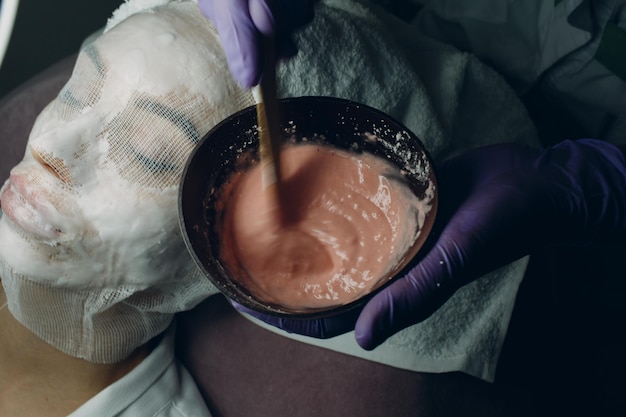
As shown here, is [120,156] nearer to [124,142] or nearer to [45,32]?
[124,142]

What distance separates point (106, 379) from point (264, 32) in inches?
24.2

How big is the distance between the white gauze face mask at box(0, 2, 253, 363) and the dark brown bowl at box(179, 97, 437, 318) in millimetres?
88

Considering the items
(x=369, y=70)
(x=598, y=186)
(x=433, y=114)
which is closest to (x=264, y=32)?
(x=369, y=70)

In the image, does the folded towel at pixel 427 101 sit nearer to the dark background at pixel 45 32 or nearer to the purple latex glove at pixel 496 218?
the purple latex glove at pixel 496 218

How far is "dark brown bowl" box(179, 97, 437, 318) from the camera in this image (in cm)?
59

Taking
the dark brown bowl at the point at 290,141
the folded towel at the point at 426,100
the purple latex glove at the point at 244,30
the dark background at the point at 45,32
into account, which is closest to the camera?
the dark brown bowl at the point at 290,141

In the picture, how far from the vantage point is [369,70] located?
874mm

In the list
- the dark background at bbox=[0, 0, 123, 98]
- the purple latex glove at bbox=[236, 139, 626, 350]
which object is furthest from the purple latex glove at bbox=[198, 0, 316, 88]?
the dark background at bbox=[0, 0, 123, 98]

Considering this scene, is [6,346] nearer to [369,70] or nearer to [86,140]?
[86,140]

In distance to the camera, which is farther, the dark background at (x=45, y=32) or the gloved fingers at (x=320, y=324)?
the dark background at (x=45, y=32)

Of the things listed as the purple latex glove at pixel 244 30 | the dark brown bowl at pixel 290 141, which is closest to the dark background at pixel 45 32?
the purple latex glove at pixel 244 30

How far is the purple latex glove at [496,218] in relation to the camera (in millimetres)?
743

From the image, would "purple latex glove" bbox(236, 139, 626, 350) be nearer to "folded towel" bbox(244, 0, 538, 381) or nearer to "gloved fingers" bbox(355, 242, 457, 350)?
"gloved fingers" bbox(355, 242, 457, 350)

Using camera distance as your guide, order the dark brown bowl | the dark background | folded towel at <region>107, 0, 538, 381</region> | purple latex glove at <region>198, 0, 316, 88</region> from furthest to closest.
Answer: the dark background → folded towel at <region>107, 0, 538, 381</region> → purple latex glove at <region>198, 0, 316, 88</region> → the dark brown bowl
